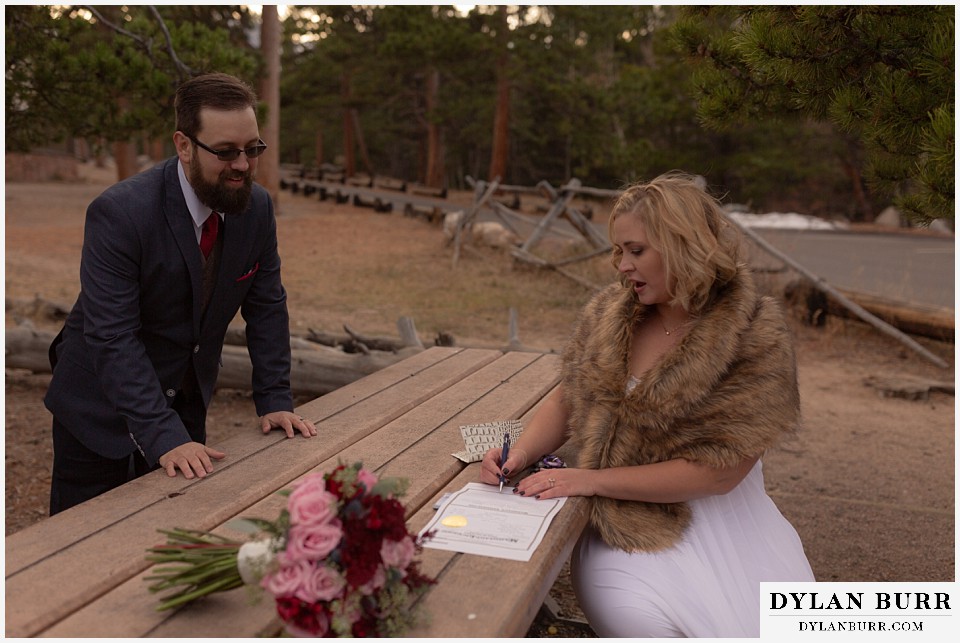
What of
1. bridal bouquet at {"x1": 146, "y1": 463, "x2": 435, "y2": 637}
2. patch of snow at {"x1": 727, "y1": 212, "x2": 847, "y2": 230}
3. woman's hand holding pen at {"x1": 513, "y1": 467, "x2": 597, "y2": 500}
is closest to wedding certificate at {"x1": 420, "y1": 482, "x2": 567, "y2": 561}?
woman's hand holding pen at {"x1": 513, "y1": 467, "x2": 597, "y2": 500}

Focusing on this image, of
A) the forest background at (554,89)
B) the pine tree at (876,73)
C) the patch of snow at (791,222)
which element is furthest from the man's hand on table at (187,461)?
the patch of snow at (791,222)

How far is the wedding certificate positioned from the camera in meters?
2.06

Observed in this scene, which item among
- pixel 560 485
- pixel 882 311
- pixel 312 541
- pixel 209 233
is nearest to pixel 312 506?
pixel 312 541

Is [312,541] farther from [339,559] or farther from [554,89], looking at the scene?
[554,89]

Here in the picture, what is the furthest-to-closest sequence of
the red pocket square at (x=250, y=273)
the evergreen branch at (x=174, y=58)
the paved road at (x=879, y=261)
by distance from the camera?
the paved road at (x=879, y=261) < the evergreen branch at (x=174, y=58) < the red pocket square at (x=250, y=273)

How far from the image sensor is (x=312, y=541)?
1518 mm

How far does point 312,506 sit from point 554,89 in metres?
21.5

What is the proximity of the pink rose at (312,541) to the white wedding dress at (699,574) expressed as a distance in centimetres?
104

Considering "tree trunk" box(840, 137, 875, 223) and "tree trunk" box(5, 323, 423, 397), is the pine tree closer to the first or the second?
"tree trunk" box(5, 323, 423, 397)

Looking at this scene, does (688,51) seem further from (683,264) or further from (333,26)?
(333,26)

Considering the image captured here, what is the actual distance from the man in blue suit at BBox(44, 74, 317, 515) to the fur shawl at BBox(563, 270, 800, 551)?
3.39 ft

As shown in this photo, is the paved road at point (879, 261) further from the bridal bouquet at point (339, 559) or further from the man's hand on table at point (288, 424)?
the bridal bouquet at point (339, 559)

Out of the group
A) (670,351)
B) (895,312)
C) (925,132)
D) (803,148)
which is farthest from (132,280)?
(803,148)

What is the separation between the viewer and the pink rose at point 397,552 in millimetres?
1562
